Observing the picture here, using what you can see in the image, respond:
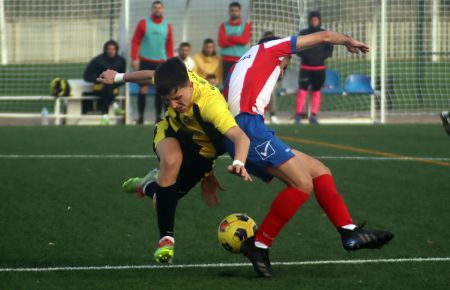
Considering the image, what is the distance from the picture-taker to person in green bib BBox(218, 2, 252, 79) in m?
19.2

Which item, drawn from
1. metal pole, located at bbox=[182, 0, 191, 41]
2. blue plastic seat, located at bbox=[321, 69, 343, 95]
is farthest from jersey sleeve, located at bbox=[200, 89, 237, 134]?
metal pole, located at bbox=[182, 0, 191, 41]

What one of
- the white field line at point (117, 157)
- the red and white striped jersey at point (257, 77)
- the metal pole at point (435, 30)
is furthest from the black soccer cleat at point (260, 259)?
the metal pole at point (435, 30)

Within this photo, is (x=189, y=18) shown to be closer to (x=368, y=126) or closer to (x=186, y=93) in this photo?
(x=368, y=126)

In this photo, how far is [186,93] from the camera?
256 inches

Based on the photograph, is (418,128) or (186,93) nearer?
(186,93)

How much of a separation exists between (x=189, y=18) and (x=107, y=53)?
319 cm

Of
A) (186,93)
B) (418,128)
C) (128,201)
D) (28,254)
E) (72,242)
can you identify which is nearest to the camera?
(186,93)

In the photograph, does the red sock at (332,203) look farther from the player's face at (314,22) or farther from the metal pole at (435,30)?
the metal pole at (435,30)

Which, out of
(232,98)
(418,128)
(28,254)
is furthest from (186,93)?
(418,128)

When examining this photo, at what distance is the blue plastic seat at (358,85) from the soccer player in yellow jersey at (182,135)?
13028 millimetres

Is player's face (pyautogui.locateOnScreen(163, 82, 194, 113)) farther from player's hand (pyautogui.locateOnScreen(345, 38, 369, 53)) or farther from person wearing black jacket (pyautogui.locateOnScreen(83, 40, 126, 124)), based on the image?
person wearing black jacket (pyautogui.locateOnScreen(83, 40, 126, 124))

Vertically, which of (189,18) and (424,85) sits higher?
(189,18)

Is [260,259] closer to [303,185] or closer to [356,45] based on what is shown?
[303,185]

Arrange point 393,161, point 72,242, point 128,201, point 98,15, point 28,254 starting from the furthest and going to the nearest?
point 98,15, point 393,161, point 128,201, point 72,242, point 28,254
